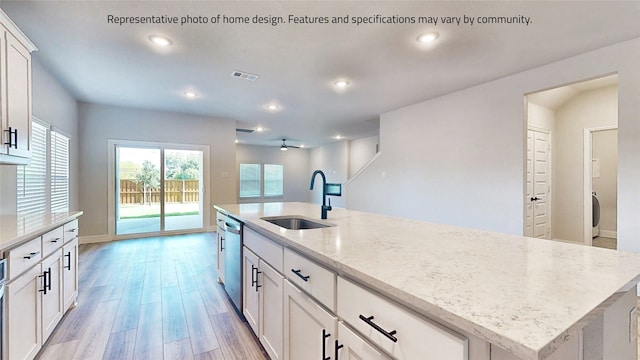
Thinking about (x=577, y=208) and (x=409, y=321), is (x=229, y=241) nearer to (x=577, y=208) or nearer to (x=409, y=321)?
(x=409, y=321)

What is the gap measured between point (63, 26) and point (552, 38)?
453 cm

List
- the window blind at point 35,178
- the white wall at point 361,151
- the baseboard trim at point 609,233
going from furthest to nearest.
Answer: the white wall at point 361,151 < the baseboard trim at point 609,233 < the window blind at point 35,178

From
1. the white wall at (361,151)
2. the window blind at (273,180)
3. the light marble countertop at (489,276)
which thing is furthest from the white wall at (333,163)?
the light marble countertop at (489,276)

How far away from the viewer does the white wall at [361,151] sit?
8734mm

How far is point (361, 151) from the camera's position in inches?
361

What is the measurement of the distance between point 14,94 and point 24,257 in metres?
1.36

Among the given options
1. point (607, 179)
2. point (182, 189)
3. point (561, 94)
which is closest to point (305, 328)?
point (182, 189)

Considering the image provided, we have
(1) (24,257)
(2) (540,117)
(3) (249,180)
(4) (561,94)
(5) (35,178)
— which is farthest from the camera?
(3) (249,180)

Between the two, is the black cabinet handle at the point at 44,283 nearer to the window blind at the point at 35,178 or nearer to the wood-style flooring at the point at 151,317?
the wood-style flooring at the point at 151,317

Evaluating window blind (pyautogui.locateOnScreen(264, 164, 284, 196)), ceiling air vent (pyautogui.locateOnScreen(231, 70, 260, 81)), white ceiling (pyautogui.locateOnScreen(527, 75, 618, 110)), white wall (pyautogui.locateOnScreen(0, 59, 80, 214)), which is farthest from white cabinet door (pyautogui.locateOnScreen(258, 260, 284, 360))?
window blind (pyautogui.locateOnScreen(264, 164, 284, 196))

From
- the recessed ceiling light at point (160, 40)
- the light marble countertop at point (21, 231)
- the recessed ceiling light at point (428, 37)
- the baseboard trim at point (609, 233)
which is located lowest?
the baseboard trim at point (609, 233)

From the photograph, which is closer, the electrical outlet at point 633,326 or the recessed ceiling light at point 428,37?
the electrical outlet at point 633,326

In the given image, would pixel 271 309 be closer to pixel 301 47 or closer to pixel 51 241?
pixel 51 241

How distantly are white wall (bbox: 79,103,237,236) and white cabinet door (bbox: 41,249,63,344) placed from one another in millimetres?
3762
